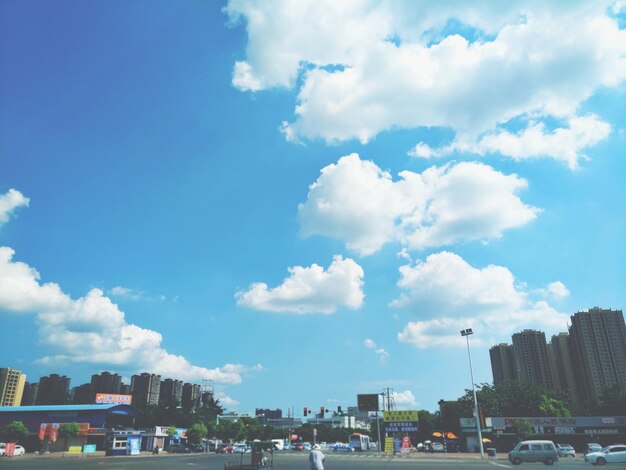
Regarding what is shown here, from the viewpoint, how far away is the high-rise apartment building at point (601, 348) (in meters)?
96.8

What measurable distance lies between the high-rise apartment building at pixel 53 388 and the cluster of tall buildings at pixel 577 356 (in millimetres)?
143880

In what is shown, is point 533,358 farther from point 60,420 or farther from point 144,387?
point 144,387

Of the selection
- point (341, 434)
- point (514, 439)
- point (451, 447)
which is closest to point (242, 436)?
point (341, 434)

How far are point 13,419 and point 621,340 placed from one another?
124 metres

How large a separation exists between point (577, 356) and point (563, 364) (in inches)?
244

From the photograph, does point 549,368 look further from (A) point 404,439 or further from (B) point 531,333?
(A) point 404,439

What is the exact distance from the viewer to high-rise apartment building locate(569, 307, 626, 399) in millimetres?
96750

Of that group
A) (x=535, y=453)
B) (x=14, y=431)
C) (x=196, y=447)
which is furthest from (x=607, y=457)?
(x=14, y=431)

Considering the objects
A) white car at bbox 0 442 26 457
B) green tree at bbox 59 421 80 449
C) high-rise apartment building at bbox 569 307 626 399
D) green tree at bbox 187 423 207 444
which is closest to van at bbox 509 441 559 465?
green tree at bbox 59 421 80 449

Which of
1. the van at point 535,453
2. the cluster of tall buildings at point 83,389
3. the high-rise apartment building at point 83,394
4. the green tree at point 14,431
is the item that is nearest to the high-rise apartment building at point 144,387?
the cluster of tall buildings at point 83,389

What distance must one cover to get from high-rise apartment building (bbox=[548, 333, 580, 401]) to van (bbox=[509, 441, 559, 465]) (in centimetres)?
8590

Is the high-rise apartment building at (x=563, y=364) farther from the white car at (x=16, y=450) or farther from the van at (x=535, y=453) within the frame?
the white car at (x=16, y=450)

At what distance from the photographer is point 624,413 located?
71250 millimetres

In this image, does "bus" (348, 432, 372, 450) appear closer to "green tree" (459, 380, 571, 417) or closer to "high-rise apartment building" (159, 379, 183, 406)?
"green tree" (459, 380, 571, 417)
